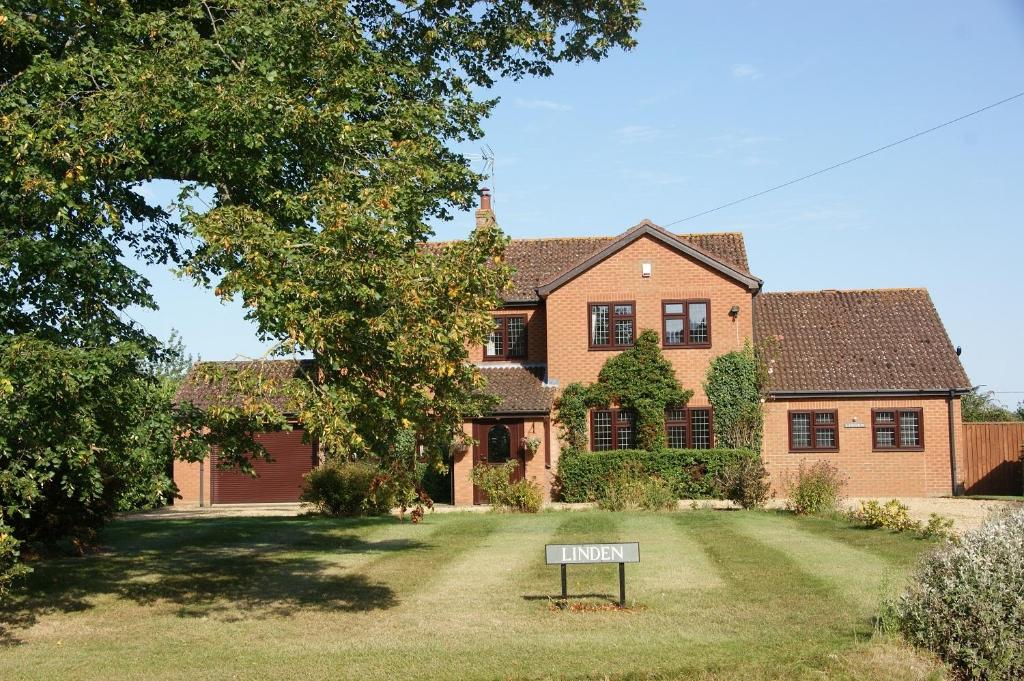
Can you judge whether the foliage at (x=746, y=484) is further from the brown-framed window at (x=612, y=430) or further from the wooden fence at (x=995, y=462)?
the wooden fence at (x=995, y=462)

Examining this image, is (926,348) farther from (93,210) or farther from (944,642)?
(93,210)

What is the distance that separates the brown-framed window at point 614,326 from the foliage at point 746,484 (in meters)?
5.18

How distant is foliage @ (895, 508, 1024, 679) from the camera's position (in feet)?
35.2

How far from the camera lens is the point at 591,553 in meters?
13.9

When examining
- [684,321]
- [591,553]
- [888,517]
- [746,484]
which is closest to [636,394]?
[684,321]

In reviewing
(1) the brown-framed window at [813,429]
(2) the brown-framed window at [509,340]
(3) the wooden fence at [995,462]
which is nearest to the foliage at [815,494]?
(1) the brown-framed window at [813,429]

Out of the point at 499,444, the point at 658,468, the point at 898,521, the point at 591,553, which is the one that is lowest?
the point at 898,521

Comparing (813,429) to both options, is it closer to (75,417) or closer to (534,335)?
(534,335)

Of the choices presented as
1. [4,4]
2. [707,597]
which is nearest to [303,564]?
[707,597]

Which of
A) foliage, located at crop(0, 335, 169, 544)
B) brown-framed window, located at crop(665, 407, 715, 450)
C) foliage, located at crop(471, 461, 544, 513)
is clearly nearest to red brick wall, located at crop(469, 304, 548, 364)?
brown-framed window, located at crop(665, 407, 715, 450)

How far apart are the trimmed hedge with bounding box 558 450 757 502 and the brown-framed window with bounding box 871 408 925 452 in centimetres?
488

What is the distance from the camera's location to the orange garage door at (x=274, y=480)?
34719 millimetres

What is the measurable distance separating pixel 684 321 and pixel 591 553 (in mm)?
19776

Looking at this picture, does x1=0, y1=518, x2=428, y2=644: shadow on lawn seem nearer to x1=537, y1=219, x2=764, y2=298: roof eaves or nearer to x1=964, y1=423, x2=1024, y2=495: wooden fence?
x1=537, y1=219, x2=764, y2=298: roof eaves
